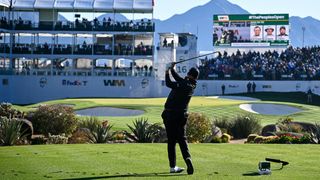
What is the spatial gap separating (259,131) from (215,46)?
54.7m

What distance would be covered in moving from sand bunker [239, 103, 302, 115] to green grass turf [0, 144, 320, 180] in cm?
2796

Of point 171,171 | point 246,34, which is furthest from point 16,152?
point 246,34

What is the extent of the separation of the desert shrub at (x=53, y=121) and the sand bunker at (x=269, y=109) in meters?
23.9

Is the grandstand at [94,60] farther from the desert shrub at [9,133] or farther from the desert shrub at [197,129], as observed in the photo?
the desert shrub at [9,133]

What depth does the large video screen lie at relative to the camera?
8494 centimetres

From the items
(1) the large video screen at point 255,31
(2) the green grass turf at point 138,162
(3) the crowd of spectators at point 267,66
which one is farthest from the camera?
(1) the large video screen at point 255,31

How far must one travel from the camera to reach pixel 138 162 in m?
15.9

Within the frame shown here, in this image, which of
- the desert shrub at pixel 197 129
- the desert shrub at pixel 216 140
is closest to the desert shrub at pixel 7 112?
the desert shrub at pixel 197 129

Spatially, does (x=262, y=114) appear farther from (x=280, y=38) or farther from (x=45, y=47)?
(x=280, y=38)

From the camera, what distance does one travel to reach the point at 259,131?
32.2m

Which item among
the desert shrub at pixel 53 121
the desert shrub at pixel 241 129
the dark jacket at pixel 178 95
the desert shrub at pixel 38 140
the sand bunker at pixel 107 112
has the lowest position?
the sand bunker at pixel 107 112

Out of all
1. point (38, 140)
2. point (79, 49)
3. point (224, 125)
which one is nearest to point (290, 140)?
point (224, 125)

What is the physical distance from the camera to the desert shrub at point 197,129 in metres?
26.2

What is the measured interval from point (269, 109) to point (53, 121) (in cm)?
2557
